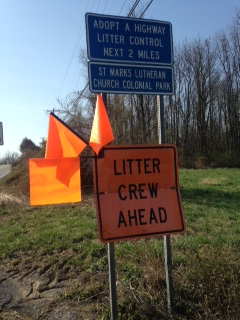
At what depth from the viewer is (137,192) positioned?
329 centimetres

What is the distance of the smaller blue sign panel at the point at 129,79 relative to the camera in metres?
3.25

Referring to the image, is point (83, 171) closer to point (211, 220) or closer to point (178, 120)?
point (211, 220)

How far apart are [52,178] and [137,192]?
0.84 meters

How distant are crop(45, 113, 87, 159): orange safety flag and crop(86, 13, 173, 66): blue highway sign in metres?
0.75

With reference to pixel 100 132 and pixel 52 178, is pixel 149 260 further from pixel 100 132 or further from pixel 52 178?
pixel 100 132

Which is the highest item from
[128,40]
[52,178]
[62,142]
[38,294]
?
[128,40]

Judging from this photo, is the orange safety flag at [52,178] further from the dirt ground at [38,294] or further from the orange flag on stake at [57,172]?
the dirt ground at [38,294]

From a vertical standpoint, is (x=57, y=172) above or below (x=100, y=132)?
below

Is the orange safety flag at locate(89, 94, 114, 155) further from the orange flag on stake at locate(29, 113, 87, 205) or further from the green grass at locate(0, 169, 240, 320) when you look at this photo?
the green grass at locate(0, 169, 240, 320)

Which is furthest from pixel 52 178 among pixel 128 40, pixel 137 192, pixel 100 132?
pixel 128 40

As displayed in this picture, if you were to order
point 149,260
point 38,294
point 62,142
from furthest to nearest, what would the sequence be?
point 38,294, point 149,260, point 62,142

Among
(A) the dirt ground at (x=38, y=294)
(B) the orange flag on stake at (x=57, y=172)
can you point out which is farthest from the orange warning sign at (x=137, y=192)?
(A) the dirt ground at (x=38, y=294)

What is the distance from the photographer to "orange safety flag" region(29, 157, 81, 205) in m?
3.30

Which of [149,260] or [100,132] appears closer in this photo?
[100,132]
